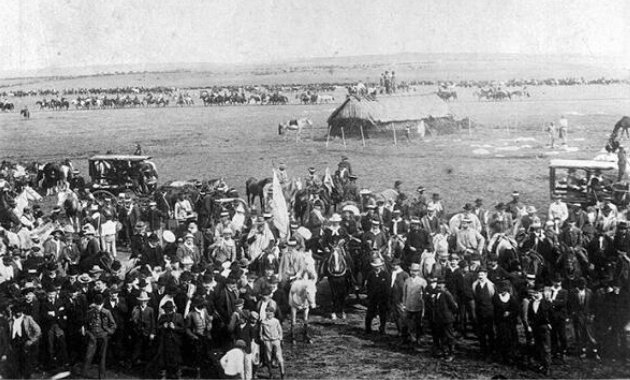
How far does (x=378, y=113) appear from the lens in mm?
29969

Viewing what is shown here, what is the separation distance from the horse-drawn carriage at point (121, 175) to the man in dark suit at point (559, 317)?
14.1 meters

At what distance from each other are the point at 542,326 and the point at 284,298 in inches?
164

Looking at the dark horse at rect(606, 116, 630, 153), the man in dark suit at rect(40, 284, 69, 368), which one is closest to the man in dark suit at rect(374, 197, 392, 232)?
the man in dark suit at rect(40, 284, 69, 368)

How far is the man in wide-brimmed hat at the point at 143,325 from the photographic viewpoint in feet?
30.5

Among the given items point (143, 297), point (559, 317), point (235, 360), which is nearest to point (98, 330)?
point (143, 297)

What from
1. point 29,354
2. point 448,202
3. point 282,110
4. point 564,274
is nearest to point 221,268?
point 29,354

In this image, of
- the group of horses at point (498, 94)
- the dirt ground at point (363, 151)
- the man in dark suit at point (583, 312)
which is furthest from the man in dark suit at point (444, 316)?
the group of horses at point (498, 94)

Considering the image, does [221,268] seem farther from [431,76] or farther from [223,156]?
[431,76]

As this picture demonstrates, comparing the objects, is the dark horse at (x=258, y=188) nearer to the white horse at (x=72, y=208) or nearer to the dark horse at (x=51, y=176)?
the white horse at (x=72, y=208)

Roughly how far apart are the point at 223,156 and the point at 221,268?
63.1 feet

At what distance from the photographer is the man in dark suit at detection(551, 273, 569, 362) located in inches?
357

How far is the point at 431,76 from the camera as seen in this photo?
63.8 metres

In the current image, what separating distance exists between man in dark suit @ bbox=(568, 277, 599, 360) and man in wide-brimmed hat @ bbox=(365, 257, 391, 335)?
2873 millimetres

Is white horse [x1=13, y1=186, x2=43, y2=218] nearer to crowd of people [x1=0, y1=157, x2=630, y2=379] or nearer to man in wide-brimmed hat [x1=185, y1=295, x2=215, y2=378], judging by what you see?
crowd of people [x1=0, y1=157, x2=630, y2=379]
